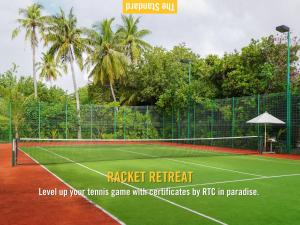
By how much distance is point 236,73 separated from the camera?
89.5 feet

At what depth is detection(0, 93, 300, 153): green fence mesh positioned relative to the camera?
22.9 m

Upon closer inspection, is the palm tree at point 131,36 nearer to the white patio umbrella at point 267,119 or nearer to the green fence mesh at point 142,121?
the green fence mesh at point 142,121

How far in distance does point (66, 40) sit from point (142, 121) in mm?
11174

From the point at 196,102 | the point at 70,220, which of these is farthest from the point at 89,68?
the point at 70,220

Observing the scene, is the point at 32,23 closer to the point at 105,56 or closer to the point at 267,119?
the point at 105,56

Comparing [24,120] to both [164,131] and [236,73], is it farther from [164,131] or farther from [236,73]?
[236,73]

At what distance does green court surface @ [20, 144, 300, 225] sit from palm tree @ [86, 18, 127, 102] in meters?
22.6

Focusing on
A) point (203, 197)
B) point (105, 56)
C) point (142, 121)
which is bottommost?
point (203, 197)

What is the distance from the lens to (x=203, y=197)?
8.51 m

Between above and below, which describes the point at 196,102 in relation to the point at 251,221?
above

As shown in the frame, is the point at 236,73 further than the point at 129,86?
No

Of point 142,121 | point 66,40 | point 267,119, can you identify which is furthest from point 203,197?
point 66,40

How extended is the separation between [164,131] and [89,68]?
1223 cm

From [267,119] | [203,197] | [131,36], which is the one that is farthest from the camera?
[131,36]
